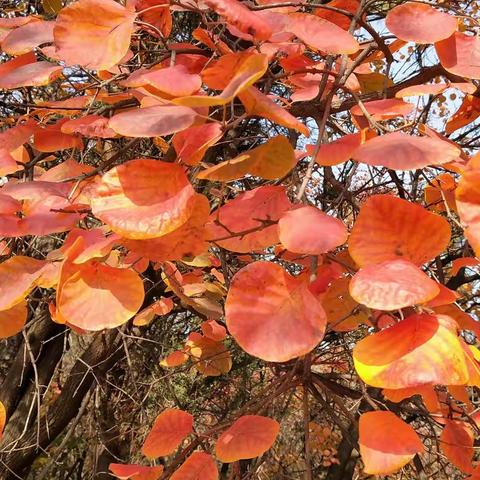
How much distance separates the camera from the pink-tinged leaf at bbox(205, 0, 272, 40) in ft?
1.58

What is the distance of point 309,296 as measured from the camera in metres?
0.53

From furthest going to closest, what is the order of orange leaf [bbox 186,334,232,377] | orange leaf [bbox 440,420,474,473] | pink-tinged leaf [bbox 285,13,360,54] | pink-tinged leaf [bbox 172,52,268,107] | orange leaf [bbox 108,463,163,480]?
orange leaf [bbox 186,334,232,377] < orange leaf [bbox 108,463,163,480] < orange leaf [bbox 440,420,474,473] < pink-tinged leaf [bbox 285,13,360,54] < pink-tinged leaf [bbox 172,52,268,107]

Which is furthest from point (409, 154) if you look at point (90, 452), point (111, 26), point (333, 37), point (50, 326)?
point (90, 452)

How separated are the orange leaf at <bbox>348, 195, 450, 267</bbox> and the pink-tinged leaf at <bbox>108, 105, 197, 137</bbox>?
18 centimetres

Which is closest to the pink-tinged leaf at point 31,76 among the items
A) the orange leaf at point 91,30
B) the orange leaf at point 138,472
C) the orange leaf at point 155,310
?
the orange leaf at point 91,30

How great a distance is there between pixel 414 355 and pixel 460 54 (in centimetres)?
39

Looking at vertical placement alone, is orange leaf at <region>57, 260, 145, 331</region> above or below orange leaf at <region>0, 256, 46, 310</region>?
above

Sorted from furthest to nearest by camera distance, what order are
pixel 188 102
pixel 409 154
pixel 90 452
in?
pixel 90 452
pixel 409 154
pixel 188 102

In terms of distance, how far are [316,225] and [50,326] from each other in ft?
8.19

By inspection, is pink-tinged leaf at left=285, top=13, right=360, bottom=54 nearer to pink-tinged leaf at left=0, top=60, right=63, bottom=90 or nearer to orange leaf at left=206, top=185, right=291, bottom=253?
orange leaf at left=206, top=185, right=291, bottom=253

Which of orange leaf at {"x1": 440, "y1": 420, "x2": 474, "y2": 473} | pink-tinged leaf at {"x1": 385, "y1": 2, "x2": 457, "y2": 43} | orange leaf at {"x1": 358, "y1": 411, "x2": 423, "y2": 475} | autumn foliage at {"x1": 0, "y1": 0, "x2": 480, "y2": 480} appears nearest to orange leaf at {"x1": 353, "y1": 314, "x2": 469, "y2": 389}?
autumn foliage at {"x1": 0, "y1": 0, "x2": 480, "y2": 480}

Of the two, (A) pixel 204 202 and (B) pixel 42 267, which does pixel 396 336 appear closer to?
(A) pixel 204 202

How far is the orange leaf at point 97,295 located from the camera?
1.83ft

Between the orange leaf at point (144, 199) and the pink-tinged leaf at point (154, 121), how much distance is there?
0.04 meters
